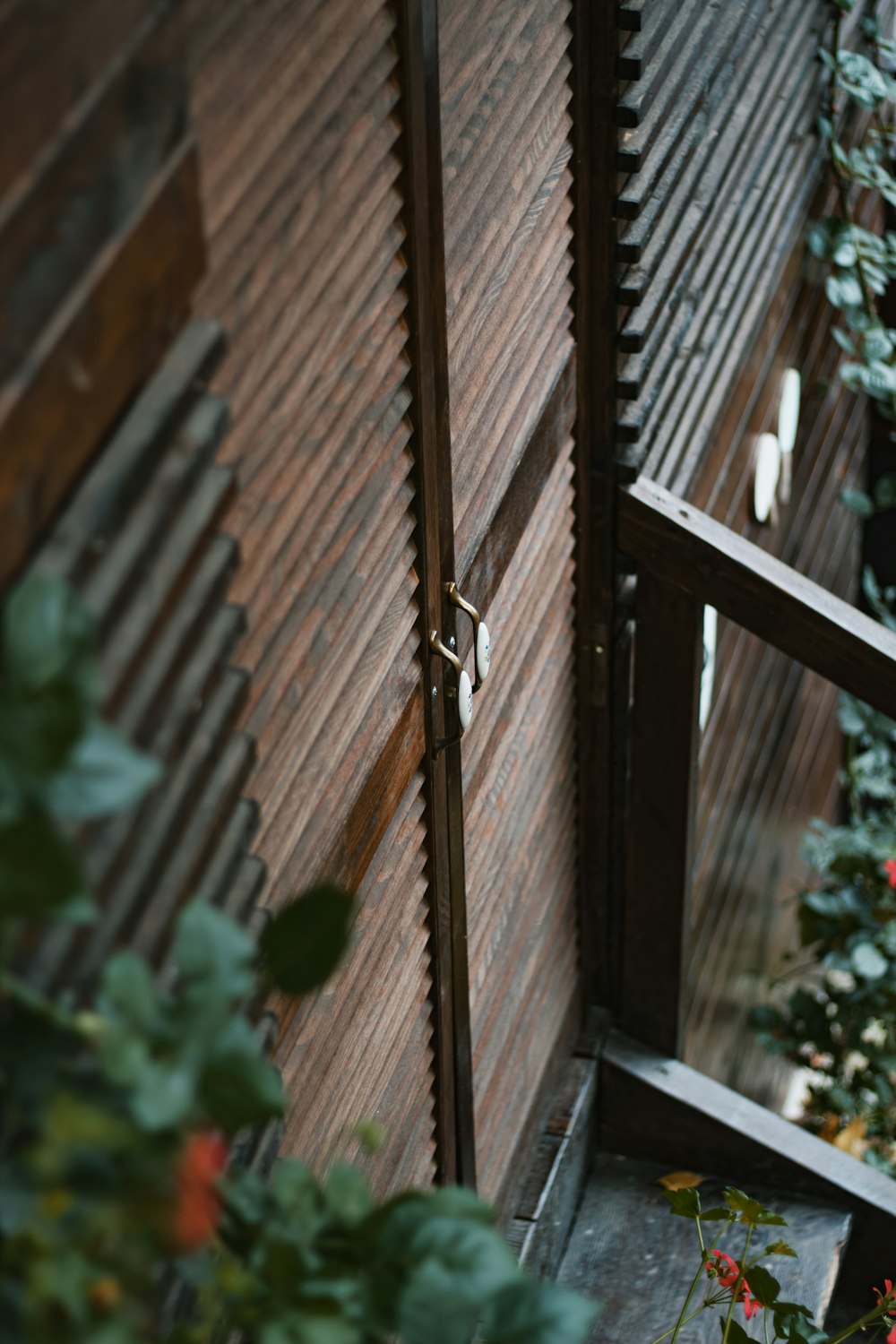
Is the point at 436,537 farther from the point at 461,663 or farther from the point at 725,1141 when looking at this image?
the point at 725,1141

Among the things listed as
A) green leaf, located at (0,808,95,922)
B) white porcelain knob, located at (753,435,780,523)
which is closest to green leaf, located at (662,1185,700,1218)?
green leaf, located at (0,808,95,922)

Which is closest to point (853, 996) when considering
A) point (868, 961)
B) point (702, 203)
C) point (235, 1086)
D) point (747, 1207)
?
point (868, 961)

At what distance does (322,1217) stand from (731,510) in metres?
2.26

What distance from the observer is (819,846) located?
10.7ft

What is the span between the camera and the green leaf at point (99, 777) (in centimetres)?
67

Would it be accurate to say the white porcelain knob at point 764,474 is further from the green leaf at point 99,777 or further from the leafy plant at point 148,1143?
the green leaf at point 99,777

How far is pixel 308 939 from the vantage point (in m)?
0.82

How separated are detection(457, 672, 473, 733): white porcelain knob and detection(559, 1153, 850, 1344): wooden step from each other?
41.5 inches

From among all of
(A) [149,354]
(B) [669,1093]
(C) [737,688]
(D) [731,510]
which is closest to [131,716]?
(A) [149,354]

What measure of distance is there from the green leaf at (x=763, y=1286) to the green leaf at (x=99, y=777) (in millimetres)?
913

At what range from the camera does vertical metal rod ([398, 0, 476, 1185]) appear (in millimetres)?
1336

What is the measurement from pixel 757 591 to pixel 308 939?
1464 mm

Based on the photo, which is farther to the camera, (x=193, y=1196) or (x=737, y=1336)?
(x=737, y=1336)

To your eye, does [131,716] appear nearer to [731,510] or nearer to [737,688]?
[731,510]
